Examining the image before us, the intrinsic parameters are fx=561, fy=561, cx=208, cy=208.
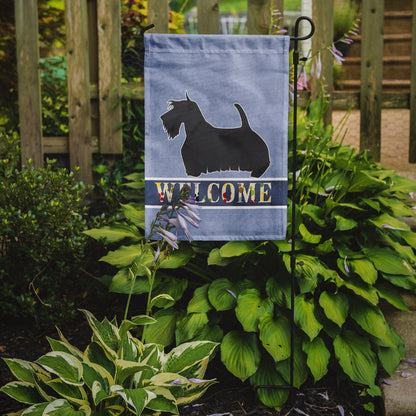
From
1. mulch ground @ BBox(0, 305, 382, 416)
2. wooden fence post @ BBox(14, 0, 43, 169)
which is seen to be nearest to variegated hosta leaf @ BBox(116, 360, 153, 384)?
mulch ground @ BBox(0, 305, 382, 416)

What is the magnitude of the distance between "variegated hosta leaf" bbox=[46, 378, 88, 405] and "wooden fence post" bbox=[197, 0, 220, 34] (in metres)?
2.49

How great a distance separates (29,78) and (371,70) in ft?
7.87

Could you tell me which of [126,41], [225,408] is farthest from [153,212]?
[126,41]

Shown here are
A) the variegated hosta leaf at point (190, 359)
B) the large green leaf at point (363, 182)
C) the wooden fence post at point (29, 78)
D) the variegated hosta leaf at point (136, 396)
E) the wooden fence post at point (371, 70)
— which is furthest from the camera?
the wooden fence post at point (371, 70)

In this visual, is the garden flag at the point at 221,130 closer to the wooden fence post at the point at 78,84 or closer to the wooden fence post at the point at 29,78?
the wooden fence post at the point at 78,84

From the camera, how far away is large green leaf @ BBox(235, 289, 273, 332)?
2420 mm

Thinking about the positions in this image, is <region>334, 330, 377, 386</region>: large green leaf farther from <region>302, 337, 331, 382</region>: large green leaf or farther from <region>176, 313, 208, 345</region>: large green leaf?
<region>176, 313, 208, 345</region>: large green leaf

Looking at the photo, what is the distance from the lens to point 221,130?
7.60 ft

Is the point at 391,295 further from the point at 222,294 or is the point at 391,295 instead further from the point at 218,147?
the point at 218,147

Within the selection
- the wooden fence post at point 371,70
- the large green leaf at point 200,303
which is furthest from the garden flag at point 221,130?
the wooden fence post at point 371,70

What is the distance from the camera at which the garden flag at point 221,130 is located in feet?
7.46

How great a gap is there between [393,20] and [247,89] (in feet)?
19.6

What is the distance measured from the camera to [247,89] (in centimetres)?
230

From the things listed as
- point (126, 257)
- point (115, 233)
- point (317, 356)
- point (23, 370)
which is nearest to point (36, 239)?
point (115, 233)
